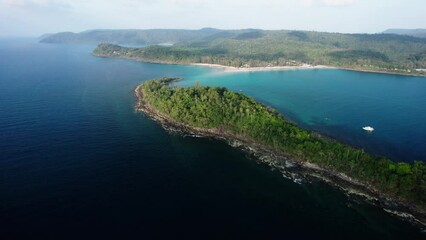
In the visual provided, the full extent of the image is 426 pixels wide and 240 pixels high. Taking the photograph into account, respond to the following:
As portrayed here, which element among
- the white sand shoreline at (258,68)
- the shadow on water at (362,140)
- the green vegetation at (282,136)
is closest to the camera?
the green vegetation at (282,136)

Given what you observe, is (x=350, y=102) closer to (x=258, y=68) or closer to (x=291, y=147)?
(x=291, y=147)

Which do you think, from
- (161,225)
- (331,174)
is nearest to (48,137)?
(161,225)

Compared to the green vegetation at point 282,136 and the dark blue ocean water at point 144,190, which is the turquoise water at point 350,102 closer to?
the dark blue ocean water at point 144,190

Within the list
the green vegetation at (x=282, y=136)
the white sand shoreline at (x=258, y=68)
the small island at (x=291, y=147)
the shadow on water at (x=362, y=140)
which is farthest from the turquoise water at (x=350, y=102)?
the small island at (x=291, y=147)

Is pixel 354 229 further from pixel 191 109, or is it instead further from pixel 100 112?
pixel 100 112

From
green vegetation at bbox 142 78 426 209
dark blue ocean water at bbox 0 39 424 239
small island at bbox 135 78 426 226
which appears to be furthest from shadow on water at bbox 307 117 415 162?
small island at bbox 135 78 426 226

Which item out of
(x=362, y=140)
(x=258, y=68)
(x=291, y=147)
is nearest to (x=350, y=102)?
(x=362, y=140)

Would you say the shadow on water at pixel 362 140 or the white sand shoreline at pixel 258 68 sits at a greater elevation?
the white sand shoreline at pixel 258 68
